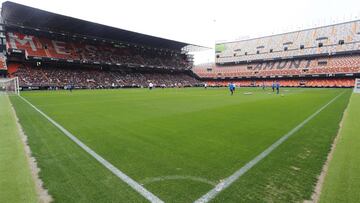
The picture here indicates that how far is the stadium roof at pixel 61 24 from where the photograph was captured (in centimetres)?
4408

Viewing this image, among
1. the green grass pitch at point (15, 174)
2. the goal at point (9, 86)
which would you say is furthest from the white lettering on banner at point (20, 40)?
the green grass pitch at point (15, 174)

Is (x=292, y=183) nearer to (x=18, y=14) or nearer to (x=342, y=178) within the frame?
(x=342, y=178)

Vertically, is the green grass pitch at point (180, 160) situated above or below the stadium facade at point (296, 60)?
below

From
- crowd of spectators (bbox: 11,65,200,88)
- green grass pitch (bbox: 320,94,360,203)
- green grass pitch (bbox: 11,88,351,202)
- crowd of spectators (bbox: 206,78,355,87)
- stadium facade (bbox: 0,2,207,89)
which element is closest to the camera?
green grass pitch (bbox: 320,94,360,203)

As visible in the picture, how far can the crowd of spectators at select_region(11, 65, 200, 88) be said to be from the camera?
4788cm

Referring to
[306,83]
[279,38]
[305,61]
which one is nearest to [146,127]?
[306,83]

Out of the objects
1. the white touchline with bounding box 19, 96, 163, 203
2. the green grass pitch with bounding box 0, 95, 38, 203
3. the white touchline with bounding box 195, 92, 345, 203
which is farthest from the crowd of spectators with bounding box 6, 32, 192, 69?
the white touchline with bounding box 195, 92, 345, 203

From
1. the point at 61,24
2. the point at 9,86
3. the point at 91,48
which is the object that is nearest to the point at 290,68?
the point at 91,48

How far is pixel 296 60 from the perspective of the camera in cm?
7150

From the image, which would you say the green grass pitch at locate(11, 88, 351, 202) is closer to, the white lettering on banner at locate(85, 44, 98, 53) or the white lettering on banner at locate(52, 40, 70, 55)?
the white lettering on banner at locate(52, 40, 70, 55)

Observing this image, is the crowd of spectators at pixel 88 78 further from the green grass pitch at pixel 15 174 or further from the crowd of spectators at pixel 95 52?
the green grass pitch at pixel 15 174

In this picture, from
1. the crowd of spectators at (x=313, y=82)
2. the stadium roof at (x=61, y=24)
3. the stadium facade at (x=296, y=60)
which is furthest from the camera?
A: the stadium facade at (x=296, y=60)

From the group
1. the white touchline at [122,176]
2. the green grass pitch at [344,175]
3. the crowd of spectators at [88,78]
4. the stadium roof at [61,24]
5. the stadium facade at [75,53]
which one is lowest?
the green grass pitch at [344,175]

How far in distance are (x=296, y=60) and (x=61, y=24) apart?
6610 centimetres
